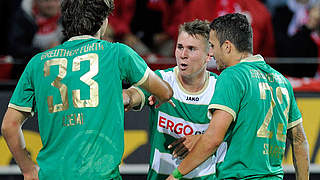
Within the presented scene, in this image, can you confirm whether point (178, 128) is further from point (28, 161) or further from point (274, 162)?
point (28, 161)

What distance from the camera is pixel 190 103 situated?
4.92m

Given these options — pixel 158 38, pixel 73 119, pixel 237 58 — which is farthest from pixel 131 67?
pixel 158 38

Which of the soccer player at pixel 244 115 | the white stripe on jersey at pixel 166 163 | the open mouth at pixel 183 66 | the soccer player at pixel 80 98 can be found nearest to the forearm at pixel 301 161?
the soccer player at pixel 244 115

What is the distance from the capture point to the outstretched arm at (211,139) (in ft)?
12.7

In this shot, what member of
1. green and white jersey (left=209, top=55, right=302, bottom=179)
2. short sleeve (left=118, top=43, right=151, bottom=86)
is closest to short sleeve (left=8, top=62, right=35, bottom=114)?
short sleeve (left=118, top=43, right=151, bottom=86)

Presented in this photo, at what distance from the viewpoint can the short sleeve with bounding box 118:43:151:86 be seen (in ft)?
12.5

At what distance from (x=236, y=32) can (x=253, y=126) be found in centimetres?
75

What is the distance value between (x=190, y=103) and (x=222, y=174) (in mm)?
1052

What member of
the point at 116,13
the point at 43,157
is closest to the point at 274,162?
the point at 43,157

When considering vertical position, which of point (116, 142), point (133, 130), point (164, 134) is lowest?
point (133, 130)

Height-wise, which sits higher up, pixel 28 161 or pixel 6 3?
pixel 6 3

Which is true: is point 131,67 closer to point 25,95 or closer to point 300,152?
point 25,95

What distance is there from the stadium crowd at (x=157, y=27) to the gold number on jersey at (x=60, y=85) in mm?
3643

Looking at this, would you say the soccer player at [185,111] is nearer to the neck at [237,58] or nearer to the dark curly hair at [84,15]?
the neck at [237,58]
